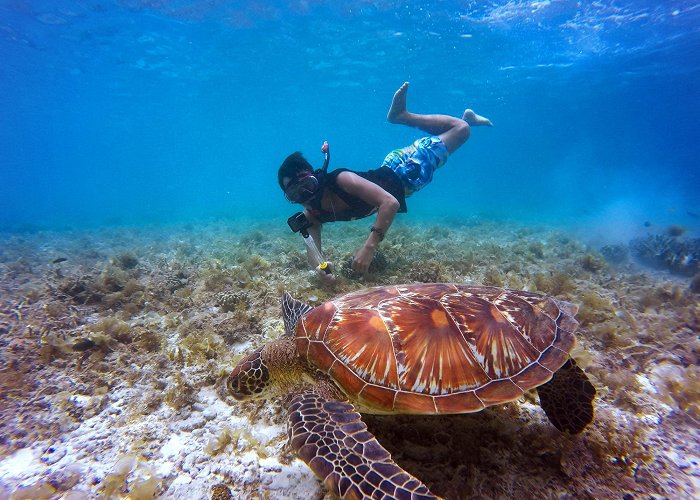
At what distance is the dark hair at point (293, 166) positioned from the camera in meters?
4.24

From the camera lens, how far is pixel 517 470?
1.84 meters

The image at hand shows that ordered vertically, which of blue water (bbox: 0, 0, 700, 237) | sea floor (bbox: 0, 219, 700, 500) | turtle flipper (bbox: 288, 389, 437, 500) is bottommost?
sea floor (bbox: 0, 219, 700, 500)

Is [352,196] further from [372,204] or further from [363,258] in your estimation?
[363,258]

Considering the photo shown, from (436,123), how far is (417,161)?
4.75ft

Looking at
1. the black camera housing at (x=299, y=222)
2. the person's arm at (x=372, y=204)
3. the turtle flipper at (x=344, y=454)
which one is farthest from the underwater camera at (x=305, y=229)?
the turtle flipper at (x=344, y=454)

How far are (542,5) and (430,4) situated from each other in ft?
19.9

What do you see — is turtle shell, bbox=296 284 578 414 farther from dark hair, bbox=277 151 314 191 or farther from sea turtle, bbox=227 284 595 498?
dark hair, bbox=277 151 314 191

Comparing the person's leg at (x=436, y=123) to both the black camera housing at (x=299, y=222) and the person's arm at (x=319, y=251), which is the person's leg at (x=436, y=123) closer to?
the person's arm at (x=319, y=251)

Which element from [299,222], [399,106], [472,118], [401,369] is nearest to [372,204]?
[299,222]

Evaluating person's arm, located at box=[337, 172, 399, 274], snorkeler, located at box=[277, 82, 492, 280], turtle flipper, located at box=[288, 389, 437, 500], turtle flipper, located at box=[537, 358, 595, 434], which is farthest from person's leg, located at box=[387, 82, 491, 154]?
turtle flipper, located at box=[288, 389, 437, 500]

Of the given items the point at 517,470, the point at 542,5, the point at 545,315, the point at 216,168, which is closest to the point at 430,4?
the point at 542,5

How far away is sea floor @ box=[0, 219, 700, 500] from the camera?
1.85 metres

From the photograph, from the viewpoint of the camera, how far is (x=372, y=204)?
4.52 meters

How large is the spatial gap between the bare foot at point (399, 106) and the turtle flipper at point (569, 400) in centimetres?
567
